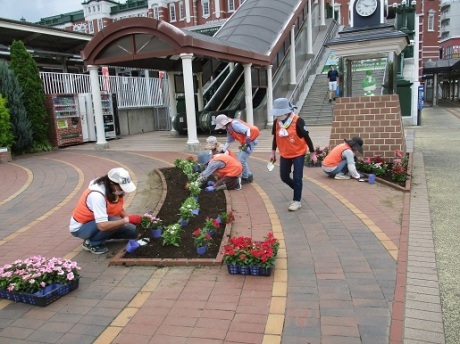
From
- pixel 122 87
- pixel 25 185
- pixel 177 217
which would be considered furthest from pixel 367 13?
pixel 122 87

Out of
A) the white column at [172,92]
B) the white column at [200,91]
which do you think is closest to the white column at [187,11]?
the white column at [200,91]

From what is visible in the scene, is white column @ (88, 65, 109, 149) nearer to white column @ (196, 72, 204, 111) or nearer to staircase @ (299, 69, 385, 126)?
white column @ (196, 72, 204, 111)

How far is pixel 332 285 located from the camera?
3.69 m

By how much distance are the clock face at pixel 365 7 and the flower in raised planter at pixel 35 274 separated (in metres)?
8.36

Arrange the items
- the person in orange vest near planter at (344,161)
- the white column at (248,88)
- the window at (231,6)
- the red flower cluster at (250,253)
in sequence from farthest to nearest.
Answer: the window at (231,6), the white column at (248,88), the person in orange vest near planter at (344,161), the red flower cluster at (250,253)

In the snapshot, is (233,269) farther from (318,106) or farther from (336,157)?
(318,106)

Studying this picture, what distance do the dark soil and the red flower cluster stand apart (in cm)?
46

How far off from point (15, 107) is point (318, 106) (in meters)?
13.8

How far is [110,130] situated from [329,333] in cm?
1576

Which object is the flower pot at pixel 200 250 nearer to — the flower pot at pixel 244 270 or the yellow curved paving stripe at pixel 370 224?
the flower pot at pixel 244 270

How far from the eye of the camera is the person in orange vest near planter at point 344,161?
304 inches

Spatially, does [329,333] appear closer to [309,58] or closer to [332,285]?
[332,285]

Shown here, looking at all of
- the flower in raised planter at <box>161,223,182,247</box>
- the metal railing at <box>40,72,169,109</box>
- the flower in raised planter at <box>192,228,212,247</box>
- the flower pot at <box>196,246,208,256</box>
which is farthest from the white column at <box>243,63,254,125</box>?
the flower pot at <box>196,246,208,256</box>

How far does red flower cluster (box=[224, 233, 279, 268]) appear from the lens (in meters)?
3.86
